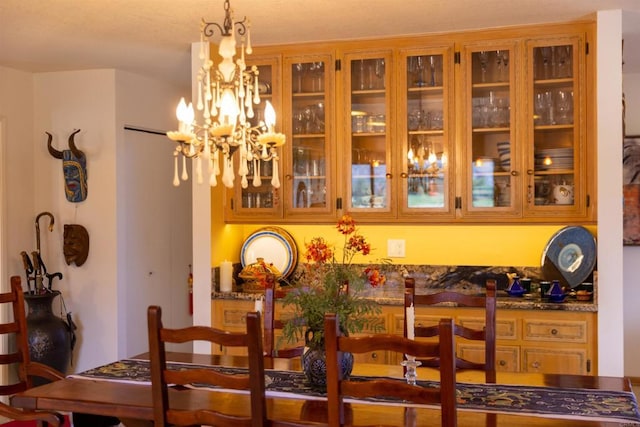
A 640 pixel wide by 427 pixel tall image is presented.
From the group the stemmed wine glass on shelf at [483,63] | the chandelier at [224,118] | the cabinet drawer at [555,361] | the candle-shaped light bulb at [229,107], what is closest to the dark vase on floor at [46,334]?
the chandelier at [224,118]

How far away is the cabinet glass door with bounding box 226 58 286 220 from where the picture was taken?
457cm

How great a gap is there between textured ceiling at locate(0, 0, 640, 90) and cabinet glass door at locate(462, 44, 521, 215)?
219 millimetres

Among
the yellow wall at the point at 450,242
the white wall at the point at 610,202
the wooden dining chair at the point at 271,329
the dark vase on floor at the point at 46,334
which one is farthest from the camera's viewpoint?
the dark vase on floor at the point at 46,334

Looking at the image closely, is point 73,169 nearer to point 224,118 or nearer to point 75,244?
point 75,244

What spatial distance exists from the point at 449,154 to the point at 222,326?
1.79 m

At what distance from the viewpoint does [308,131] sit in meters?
4.53

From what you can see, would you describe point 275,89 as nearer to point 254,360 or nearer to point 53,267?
point 53,267

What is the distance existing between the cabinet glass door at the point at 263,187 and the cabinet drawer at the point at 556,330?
1.68 meters

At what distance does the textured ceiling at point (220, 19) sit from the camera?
3670 millimetres

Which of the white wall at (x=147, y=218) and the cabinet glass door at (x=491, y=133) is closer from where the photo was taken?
the cabinet glass door at (x=491, y=133)

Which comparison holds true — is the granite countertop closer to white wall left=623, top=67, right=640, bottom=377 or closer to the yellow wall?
the yellow wall

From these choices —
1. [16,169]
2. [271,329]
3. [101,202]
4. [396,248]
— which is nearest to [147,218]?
[101,202]

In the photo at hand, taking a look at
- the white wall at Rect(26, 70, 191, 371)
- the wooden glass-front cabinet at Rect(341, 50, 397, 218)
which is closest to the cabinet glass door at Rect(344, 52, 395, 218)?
the wooden glass-front cabinet at Rect(341, 50, 397, 218)

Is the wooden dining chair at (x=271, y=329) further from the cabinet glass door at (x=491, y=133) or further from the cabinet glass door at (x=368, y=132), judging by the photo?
the cabinet glass door at (x=491, y=133)
